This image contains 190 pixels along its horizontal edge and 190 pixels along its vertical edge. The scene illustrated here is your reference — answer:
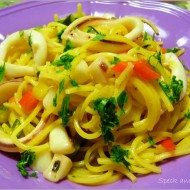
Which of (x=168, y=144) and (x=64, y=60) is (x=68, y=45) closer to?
(x=64, y=60)

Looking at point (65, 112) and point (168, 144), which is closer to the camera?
point (65, 112)

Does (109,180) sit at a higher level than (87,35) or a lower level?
lower

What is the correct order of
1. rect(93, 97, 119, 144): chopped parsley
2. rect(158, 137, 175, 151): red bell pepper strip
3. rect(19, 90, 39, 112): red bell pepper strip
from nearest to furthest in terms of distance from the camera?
1. rect(93, 97, 119, 144): chopped parsley
2. rect(158, 137, 175, 151): red bell pepper strip
3. rect(19, 90, 39, 112): red bell pepper strip

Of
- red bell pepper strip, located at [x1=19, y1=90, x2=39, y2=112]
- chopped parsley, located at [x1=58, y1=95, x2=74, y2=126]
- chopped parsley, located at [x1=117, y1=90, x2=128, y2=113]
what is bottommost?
red bell pepper strip, located at [x1=19, y1=90, x2=39, y2=112]

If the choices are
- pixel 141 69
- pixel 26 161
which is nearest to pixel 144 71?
pixel 141 69

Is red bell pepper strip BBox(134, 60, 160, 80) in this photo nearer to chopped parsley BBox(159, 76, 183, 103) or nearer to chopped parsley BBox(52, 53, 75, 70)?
chopped parsley BBox(159, 76, 183, 103)

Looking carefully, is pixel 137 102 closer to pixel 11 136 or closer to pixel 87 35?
pixel 87 35

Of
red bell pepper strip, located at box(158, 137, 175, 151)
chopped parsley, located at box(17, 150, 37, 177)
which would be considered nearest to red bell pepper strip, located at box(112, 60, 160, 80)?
red bell pepper strip, located at box(158, 137, 175, 151)

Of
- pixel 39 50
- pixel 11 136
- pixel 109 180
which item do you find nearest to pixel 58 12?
pixel 39 50
